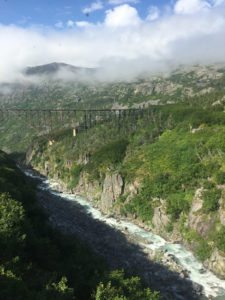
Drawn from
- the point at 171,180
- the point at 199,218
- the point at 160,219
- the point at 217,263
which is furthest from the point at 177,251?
the point at 171,180

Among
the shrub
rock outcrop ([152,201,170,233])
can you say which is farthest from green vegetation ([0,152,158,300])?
rock outcrop ([152,201,170,233])

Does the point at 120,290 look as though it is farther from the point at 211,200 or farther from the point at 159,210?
the point at 159,210

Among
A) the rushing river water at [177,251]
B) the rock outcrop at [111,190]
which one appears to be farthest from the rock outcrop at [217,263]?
the rock outcrop at [111,190]

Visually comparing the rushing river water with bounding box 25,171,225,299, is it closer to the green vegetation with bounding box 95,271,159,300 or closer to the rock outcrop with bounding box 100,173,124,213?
the rock outcrop with bounding box 100,173,124,213

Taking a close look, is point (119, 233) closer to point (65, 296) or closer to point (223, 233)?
point (223, 233)

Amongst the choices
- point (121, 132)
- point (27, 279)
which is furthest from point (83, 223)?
point (121, 132)
